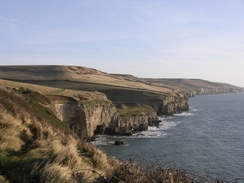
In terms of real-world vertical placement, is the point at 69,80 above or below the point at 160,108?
above

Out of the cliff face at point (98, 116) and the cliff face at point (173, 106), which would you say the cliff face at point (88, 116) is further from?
the cliff face at point (173, 106)

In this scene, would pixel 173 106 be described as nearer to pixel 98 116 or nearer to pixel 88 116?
pixel 98 116

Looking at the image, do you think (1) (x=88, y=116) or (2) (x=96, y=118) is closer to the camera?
(1) (x=88, y=116)

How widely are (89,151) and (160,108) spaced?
3343 inches

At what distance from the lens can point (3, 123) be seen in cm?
952

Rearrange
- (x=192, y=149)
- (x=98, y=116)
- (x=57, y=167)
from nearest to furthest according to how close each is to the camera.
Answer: (x=57, y=167), (x=192, y=149), (x=98, y=116)

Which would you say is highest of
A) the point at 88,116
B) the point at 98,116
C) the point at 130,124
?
the point at 88,116

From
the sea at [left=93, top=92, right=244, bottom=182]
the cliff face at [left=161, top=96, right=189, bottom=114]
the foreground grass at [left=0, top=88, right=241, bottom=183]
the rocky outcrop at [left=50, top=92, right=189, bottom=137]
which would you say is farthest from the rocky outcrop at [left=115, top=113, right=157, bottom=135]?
the foreground grass at [left=0, top=88, right=241, bottom=183]

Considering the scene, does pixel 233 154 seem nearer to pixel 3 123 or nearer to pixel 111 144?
pixel 111 144

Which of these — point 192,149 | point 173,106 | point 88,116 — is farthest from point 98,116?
point 173,106

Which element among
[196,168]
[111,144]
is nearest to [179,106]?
Result: [111,144]

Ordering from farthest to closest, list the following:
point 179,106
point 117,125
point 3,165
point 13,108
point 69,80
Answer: point 69,80 → point 179,106 → point 117,125 → point 13,108 → point 3,165

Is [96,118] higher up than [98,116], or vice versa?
[98,116]

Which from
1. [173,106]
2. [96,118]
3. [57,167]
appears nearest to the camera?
[57,167]
